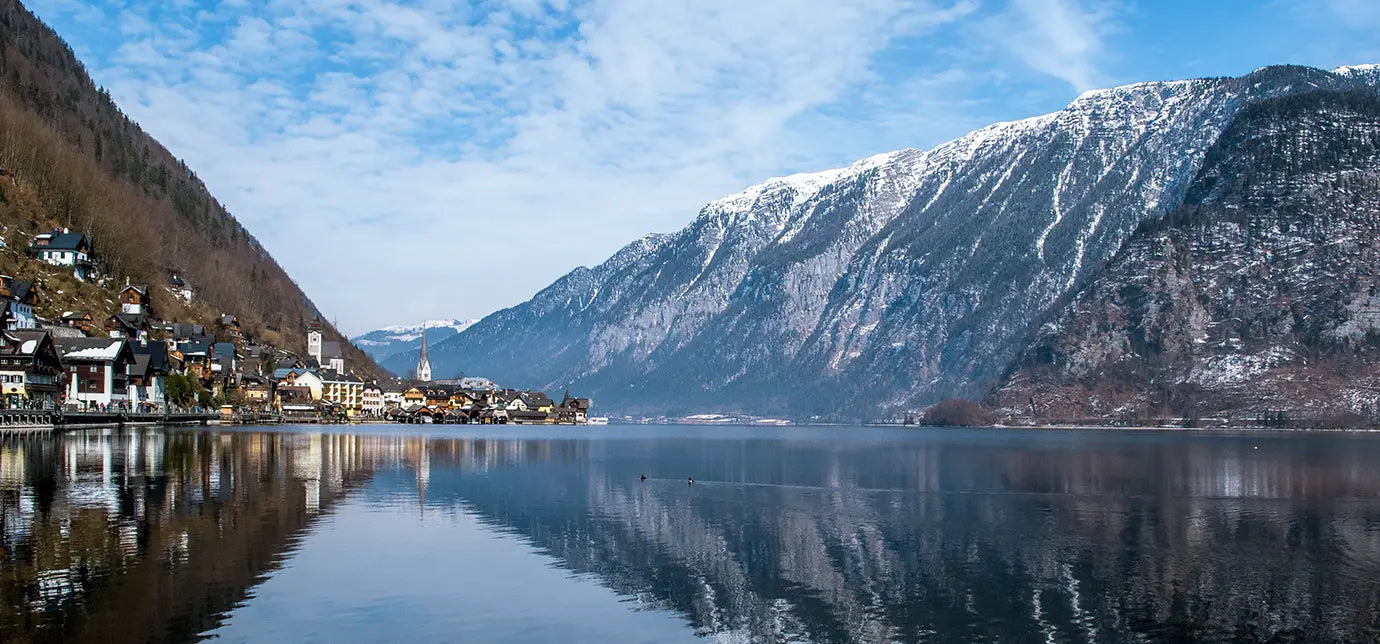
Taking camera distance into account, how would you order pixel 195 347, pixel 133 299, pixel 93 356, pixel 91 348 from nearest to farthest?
pixel 93 356 → pixel 91 348 → pixel 133 299 → pixel 195 347

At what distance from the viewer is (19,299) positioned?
13988cm

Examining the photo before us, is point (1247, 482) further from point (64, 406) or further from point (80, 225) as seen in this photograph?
point (80, 225)

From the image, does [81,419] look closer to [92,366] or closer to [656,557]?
[92,366]

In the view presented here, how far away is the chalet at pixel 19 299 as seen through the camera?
135000 millimetres

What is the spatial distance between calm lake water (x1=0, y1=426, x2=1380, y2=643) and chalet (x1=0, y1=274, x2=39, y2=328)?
59397 millimetres

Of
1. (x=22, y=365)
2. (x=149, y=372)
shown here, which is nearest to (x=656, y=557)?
(x=22, y=365)

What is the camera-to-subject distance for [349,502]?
62.0 metres

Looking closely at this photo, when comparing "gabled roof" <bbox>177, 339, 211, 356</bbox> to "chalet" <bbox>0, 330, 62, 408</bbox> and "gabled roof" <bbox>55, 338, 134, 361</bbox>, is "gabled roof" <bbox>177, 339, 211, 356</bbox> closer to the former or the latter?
"gabled roof" <bbox>55, 338, 134, 361</bbox>

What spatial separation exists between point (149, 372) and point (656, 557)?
135266 mm

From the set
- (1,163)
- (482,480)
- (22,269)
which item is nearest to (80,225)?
(1,163)

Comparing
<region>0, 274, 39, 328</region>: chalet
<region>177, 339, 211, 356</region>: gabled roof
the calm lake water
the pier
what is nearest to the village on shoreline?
<region>177, 339, 211, 356</region>: gabled roof

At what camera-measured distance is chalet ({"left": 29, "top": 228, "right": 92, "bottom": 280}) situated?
163 m

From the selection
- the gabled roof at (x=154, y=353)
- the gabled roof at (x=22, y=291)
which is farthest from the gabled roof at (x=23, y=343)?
the gabled roof at (x=154, y=353)

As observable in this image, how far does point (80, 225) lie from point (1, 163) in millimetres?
14512
